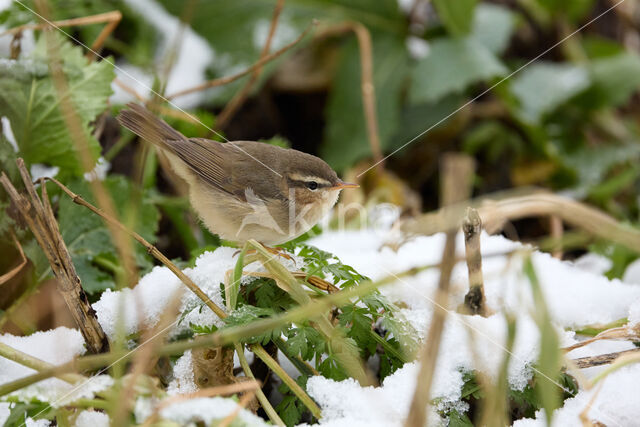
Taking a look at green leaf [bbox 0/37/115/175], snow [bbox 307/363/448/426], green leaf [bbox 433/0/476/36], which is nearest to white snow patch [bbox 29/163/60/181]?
green leaf [bbox 0/37/115/175]

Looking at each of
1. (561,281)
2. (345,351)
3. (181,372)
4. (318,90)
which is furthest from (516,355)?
(318,90)

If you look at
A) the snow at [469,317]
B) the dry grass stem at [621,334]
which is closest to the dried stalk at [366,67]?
the snow at [469,317]

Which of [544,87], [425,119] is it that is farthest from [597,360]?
[544,87]

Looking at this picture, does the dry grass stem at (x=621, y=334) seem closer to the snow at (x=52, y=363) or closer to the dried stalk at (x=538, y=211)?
the dried stalk at (x=538, y=211)

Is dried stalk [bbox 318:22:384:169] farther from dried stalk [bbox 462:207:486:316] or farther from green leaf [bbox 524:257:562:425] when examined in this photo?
green leaf [bbox 524:257:562:425]

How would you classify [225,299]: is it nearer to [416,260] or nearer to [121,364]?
[121,364]

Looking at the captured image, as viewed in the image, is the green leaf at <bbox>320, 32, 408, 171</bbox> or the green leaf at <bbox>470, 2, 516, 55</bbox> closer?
the green leaf at <bbox>320, 32, 408, 171</bbox>
